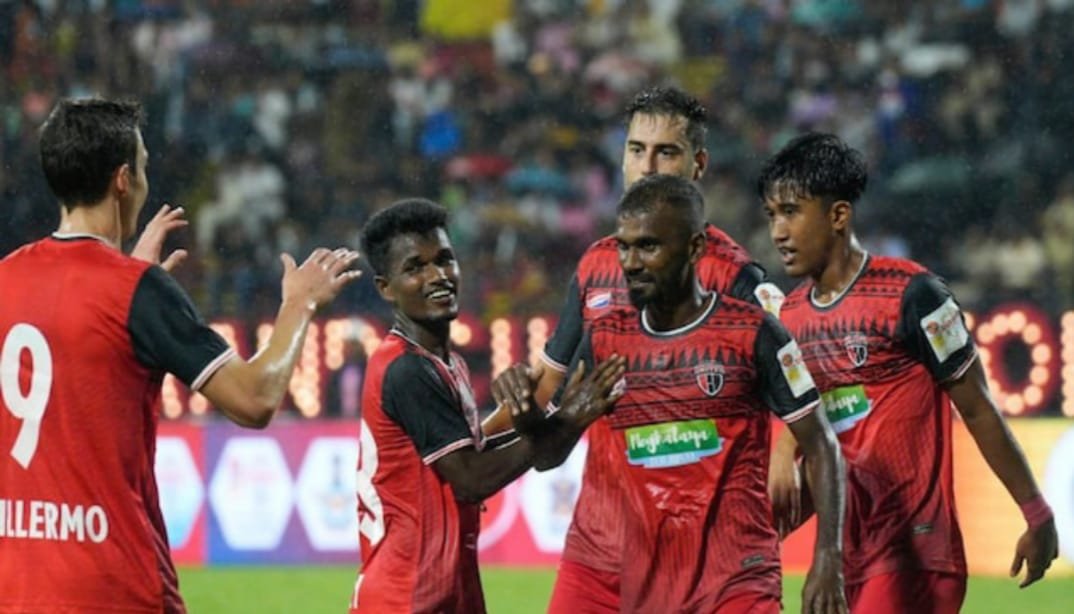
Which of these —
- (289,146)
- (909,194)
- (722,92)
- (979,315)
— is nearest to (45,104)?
(289,146)

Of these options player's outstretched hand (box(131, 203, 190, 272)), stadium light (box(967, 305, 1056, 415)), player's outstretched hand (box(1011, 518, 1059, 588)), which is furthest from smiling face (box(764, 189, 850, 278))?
stadium light (box(967, 305, 1056, 415))

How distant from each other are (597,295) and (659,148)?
1.89 ft

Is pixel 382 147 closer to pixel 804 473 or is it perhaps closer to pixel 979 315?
pixel 979 315

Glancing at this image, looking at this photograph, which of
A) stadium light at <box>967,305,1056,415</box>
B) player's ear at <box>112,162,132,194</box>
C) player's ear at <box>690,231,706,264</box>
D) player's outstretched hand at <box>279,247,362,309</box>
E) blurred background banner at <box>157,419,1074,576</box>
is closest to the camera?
player's ear at <box>112,162,132,194</box>

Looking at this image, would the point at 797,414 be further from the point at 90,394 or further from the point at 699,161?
the point at 90,394

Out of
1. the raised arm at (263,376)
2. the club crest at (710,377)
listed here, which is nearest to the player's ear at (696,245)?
the club crest at (710,377)

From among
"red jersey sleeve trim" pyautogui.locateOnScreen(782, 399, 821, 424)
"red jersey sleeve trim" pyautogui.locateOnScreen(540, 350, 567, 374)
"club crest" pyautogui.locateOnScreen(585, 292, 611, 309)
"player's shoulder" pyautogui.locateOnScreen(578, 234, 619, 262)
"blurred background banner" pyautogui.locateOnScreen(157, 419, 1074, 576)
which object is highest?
"player's shoulder" pyautogui.locateOnScreen(578, 234, 619, 262)

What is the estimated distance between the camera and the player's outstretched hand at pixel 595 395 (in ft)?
16.1

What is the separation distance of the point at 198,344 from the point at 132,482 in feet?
1.21

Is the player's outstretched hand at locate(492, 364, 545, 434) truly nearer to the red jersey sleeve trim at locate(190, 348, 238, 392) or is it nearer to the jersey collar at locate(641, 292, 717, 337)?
the jersey collar at locate(641, 292, 717, 337)

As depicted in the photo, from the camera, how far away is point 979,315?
37.6ft

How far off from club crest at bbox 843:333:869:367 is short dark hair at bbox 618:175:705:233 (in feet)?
2.51

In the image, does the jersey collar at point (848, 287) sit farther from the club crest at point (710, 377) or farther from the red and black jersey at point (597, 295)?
the club crest at point (710, 377)

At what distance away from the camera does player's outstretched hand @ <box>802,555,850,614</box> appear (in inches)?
195
